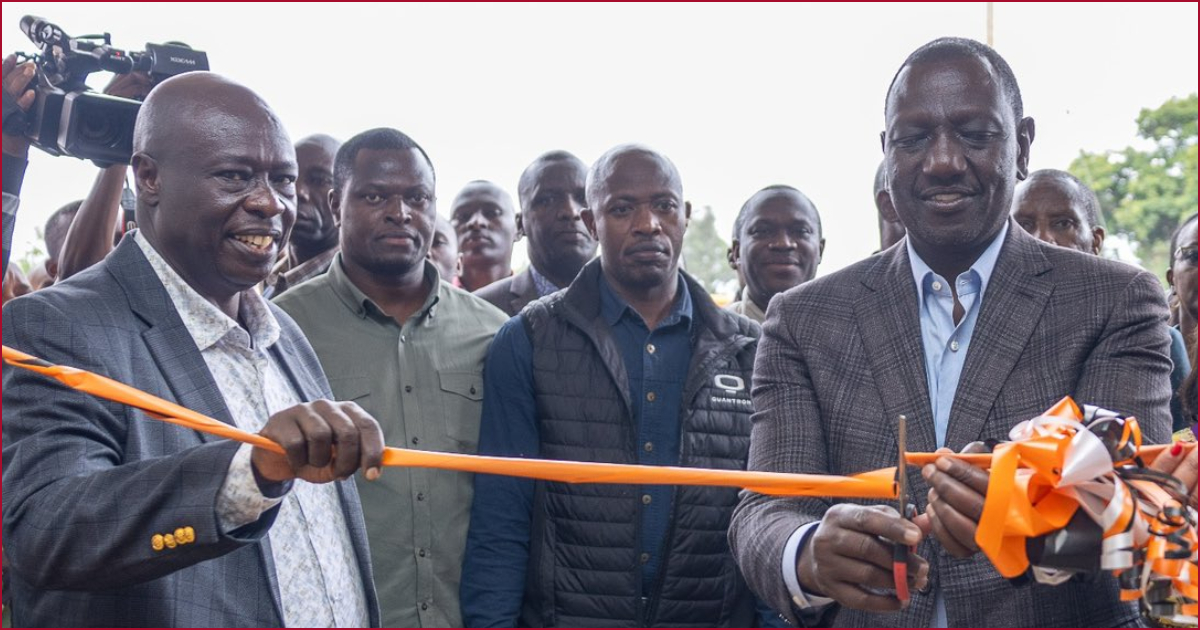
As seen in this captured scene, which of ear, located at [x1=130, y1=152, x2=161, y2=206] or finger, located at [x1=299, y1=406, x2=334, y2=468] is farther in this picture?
ear, located at [x1=130, y1=152, x2=161, y2=206]

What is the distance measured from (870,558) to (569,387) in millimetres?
2154

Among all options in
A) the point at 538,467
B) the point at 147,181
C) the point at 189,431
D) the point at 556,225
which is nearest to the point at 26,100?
the point at 147,181

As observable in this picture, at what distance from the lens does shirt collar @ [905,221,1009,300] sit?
11.1 ft

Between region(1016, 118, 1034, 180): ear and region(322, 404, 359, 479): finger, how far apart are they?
1.98m

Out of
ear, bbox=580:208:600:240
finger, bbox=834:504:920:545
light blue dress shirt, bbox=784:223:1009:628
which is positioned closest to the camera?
finger, bbox=834:504:920:545

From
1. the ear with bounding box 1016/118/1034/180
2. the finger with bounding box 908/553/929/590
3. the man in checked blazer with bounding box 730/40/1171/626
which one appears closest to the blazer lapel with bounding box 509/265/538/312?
the man in checked blazer with bounding box 730/40/1171/626

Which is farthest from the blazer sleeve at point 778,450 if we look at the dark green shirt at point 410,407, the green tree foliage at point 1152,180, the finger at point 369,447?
the green tree foliage at point 1152,180

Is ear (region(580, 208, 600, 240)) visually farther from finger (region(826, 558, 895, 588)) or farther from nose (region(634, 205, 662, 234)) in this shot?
finger (region(826, 558, 895, 588))

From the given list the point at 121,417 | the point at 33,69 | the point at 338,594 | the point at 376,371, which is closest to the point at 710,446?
the point at 376,371

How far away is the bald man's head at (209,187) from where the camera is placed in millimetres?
3484

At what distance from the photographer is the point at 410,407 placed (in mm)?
4793

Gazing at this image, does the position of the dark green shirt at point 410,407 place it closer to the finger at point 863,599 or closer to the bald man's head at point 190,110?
the bald man's head at point 190,110

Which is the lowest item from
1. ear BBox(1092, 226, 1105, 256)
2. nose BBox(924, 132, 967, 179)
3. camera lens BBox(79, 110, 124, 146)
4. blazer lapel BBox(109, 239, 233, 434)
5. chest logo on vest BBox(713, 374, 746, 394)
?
chest logo on vest BBox(713, 374, 746, 394)

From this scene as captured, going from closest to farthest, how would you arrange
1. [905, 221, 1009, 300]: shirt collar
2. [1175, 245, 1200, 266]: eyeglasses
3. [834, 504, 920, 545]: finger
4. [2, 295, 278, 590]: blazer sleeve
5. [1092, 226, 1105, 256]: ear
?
[834, 504, 920, 545]: finger → [2, 295, 278, 590]: blazer sleeve → [905, 221, 1009, 300]: shirt collar → [1175, 245, 1200, 266]: eyeglasses → [1092, 226, 1105, 256]: ear
